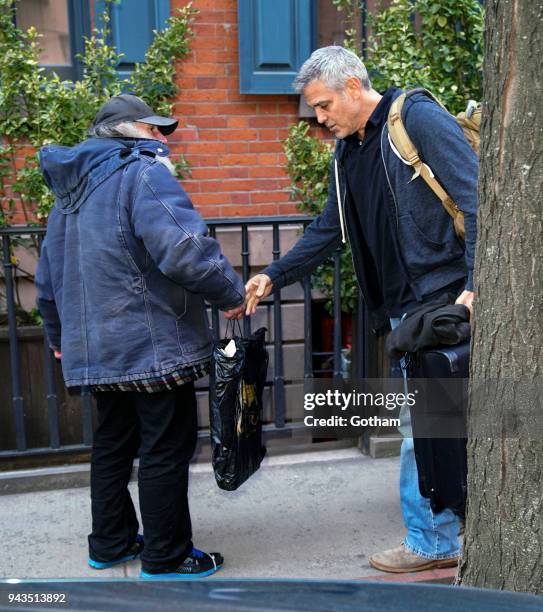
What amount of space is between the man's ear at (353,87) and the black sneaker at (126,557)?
6.76ft

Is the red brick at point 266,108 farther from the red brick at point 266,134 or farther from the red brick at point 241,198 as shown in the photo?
the red brick at point 241,198

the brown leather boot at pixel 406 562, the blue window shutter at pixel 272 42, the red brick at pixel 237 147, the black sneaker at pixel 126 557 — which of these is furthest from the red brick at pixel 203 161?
the brown leather boot at pixel 406 562

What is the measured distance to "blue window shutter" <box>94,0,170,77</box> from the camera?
499 cm

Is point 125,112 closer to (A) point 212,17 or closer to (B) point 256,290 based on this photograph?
(B) point 256,290

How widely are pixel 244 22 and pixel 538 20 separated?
10.7ft

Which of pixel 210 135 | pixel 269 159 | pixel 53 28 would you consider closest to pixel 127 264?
pixel 210 135

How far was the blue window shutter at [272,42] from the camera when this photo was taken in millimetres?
5152

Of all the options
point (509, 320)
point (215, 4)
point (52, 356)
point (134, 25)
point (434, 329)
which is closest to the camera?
point (509, 320)

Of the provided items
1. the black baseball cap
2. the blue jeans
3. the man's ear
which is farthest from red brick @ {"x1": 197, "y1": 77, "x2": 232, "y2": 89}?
the blue jeans

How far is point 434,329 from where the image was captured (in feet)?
9.40

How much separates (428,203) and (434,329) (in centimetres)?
52

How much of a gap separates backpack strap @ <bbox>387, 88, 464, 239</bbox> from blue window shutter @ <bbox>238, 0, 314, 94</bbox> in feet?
7.33

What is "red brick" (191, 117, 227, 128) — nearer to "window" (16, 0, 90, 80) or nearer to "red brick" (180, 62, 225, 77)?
"red brick" (180, 62, 225, 77)

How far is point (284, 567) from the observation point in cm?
354
